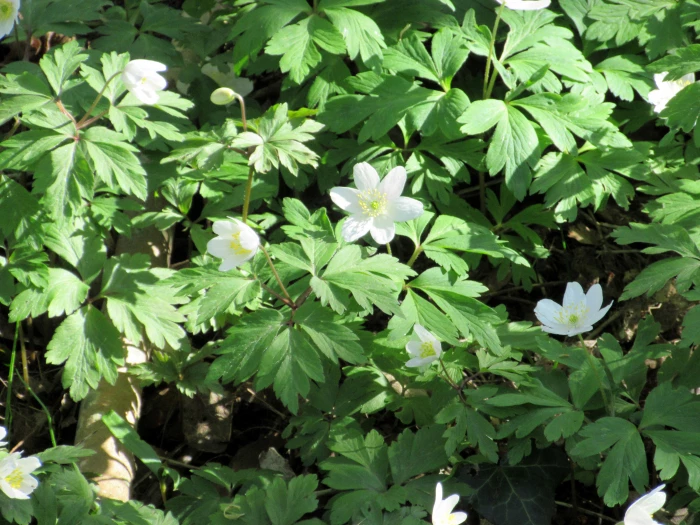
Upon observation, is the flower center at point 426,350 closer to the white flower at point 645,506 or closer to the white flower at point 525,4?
the white flower at point 645,506

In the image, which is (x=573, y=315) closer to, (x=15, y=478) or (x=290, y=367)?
(x=290, y=367)

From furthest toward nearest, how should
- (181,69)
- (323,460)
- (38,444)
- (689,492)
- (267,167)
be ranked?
(181,69) < (38,444) < (323,460) < (267,167) < (689,492)

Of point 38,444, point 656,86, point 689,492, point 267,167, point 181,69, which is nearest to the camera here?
point 689,492

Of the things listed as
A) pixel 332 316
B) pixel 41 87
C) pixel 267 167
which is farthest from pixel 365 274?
pixel 41 87

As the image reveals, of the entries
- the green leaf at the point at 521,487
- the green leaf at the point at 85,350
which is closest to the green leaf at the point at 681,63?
the green leaf at the point at 521,487

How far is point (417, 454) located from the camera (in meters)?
2.45

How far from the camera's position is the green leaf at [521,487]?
248 centimetres

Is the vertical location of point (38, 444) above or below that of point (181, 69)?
below

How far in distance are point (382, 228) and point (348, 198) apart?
0.18 metres

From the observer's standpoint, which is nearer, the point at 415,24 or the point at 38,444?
the point at 38,444

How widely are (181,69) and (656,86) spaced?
243 centimetres

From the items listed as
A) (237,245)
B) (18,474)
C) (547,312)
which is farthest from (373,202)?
(18,474)

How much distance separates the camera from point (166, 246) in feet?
11.4

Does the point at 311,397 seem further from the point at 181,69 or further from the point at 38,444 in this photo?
the point at 181,69
